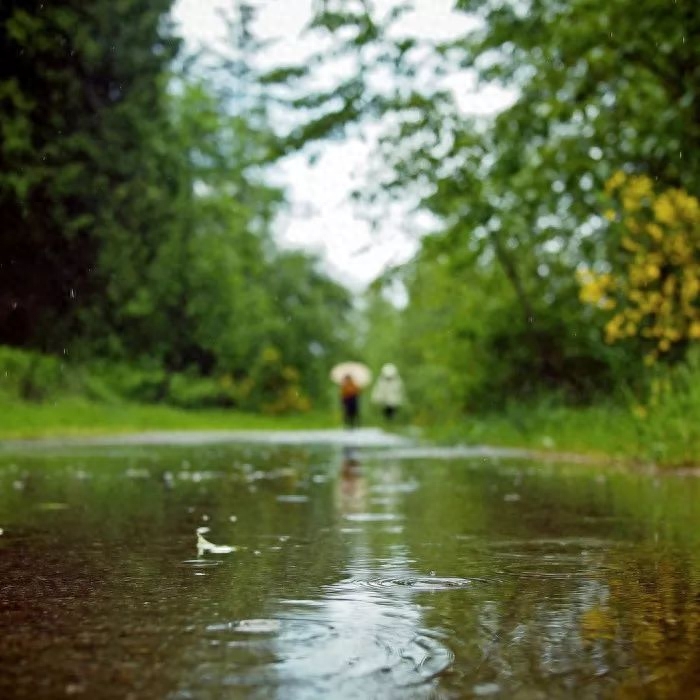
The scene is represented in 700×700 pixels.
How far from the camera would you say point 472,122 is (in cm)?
2125

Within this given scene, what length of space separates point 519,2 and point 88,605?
1451 cm

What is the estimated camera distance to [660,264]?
17.4m

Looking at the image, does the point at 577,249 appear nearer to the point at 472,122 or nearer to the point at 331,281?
the point at 472,122

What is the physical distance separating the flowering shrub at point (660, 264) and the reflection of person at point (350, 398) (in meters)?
22.2

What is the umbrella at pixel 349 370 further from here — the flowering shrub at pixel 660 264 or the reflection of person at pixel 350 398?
the flowering shrub at pixel 660 264

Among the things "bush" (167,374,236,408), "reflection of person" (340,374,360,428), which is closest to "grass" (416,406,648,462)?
"reflection of person" (340,374,360,428)

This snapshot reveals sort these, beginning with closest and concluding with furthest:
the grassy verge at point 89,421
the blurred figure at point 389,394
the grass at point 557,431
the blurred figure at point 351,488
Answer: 1. the blurred figure at point 351,488
2. the grass at point 557,431
3. the grassy verge at point 89,421
4. the blurred figure at point 389,394

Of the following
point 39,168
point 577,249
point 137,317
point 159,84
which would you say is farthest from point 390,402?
point 577,249

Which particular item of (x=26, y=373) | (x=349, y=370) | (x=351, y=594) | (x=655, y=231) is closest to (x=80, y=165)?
(x=26, y=373)

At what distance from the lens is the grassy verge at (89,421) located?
93.7 ft

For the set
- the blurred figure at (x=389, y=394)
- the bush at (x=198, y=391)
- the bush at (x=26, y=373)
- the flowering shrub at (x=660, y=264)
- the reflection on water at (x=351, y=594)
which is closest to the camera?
the reflection on water at (x=351, y=594)

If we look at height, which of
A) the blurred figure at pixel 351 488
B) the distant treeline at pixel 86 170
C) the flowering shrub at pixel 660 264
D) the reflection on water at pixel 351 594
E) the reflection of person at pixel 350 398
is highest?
the distant treeline at pixel 86 170

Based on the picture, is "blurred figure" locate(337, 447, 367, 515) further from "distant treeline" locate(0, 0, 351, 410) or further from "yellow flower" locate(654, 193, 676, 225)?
"distant treeline" locate(0, 0, 351, 410)

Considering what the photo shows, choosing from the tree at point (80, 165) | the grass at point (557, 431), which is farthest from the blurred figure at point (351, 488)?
the tree at point (80, 165)
